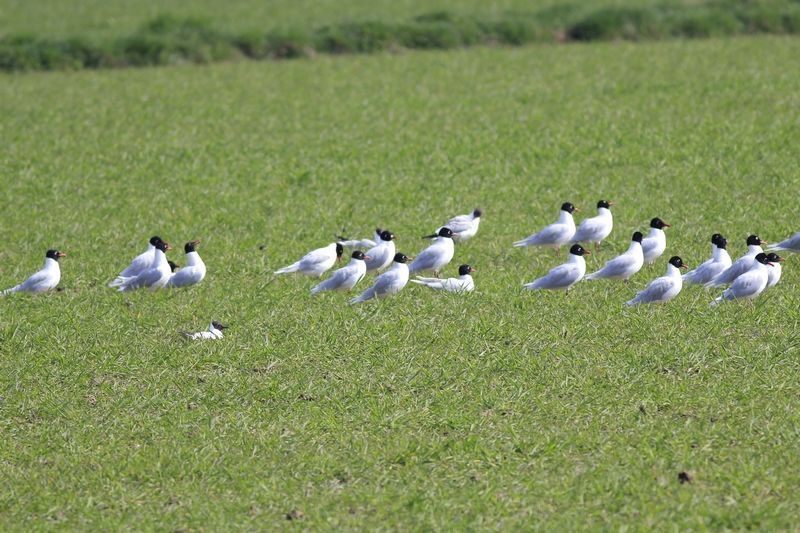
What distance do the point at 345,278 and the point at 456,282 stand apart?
1140 millimetres

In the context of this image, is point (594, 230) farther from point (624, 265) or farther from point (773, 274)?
point (773, 274)

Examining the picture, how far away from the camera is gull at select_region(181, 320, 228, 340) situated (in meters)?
10.9

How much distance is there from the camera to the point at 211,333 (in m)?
11.0

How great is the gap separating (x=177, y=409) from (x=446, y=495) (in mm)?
2533

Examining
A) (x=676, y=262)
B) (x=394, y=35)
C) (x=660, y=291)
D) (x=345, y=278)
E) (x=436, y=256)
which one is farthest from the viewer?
(x=394, y=35)

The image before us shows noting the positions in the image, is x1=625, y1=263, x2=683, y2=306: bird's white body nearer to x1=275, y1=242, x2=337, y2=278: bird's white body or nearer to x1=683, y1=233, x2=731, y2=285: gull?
x1=683, y1=233, x2=731, y2=285: gull

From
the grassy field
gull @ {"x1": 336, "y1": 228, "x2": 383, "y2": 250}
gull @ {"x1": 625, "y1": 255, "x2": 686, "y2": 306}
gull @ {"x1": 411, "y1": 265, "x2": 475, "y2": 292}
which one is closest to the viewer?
gull @ {"x1": 625, "y1": 255, "x2": 686, "y2": 306}

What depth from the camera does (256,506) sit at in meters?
7.62

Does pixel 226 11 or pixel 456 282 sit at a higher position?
pixel 456 282

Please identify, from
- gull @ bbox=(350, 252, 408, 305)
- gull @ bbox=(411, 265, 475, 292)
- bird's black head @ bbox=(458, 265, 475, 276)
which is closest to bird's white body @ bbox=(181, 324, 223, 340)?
gull @ bbox=(350, 252, 408, 305)

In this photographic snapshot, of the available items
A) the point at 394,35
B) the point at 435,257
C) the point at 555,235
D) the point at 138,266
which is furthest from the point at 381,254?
the point at 394,35

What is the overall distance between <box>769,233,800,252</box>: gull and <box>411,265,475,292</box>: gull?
10.5 ft

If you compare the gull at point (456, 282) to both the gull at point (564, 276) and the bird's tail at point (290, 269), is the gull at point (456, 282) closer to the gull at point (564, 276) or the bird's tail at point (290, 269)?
the gull at point (564, 276)

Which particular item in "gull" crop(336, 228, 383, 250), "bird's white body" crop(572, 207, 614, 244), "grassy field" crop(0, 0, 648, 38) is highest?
"bird's white body" crop(572, 207, 614, 244)
